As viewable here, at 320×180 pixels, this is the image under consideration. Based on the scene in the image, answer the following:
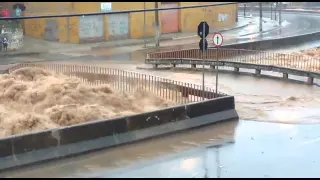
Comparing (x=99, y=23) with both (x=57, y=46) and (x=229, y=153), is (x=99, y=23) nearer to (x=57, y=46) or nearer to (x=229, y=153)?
(x=57, y=46)

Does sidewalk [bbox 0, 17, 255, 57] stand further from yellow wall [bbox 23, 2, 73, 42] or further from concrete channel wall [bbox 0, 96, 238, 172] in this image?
concrete channel wall [bbox 0, 96, 238, 172]

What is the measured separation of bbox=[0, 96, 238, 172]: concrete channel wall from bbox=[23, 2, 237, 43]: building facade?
24495 millimetres

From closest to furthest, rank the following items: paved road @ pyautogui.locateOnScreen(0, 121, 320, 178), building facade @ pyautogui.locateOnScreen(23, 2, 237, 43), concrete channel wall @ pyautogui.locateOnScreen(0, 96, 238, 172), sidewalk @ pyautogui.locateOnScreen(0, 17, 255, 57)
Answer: paved road @ pyautogui.locateOnScreen(0, 121, 320, 178)
concrete channel wall @ pyautogui.locateOnScreen(0, 96, 238, 172)
sidewalk @ pyautogui.locateOnScreen(0, 17, 255, 57)
building facade @ pyautogui.locateOnScreen(23, 2, 237, 43)

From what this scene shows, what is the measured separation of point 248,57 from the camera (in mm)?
33812

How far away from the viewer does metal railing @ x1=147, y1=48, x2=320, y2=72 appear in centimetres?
3122

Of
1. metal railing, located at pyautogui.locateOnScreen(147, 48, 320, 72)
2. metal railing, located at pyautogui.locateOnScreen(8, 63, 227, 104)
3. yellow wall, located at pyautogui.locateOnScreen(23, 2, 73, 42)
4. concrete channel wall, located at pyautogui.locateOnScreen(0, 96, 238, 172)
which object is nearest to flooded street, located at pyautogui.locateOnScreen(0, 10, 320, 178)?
concrete channel wall, located at pyautogui.locateOnScreen(0, 96, 238, 172)

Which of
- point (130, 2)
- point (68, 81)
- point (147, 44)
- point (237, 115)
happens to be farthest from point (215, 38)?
point (130, 2)

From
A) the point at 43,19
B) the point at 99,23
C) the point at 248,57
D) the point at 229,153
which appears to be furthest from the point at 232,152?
the point at 99,23

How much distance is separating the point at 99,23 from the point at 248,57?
44.6 feet

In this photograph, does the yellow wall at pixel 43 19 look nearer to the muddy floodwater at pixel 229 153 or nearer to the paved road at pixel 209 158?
the muddy floodwater at pixel 229 153

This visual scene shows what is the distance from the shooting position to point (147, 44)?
4178cm

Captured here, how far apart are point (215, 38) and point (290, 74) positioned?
8856mm

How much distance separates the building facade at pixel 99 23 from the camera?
40.0m

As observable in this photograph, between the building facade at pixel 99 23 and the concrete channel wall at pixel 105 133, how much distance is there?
24495 mm
